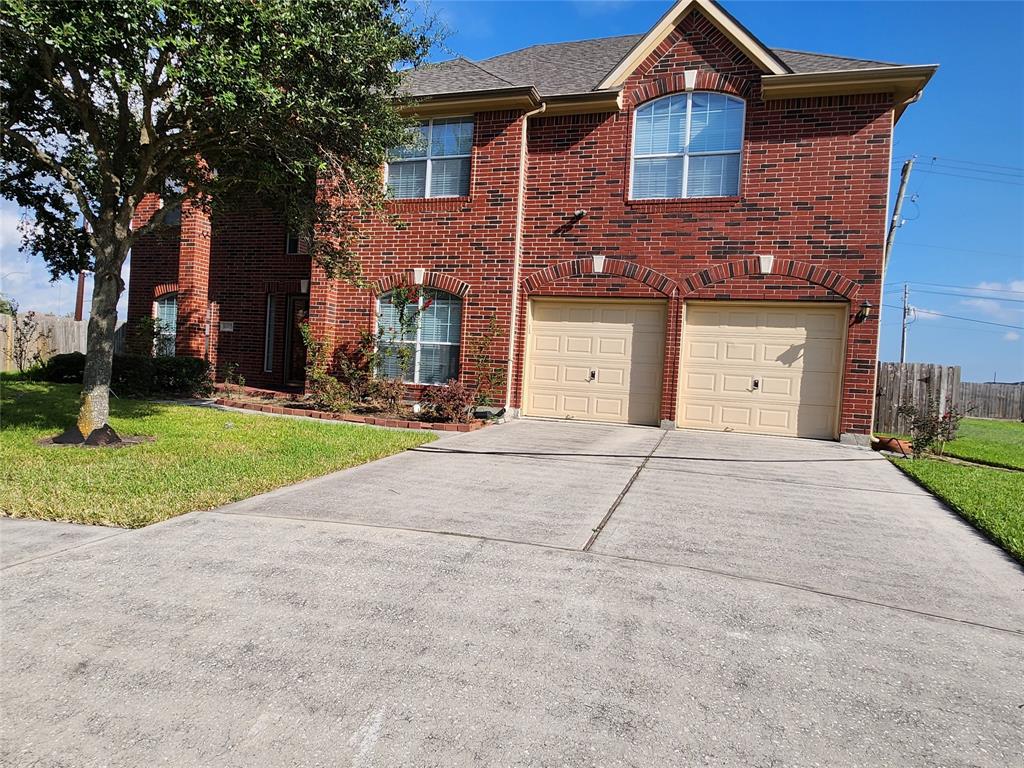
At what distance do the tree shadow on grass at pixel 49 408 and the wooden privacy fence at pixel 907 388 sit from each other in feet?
46.3

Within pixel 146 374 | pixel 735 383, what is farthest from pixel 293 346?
pixel 735 383

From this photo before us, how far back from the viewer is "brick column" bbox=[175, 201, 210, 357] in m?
15.1

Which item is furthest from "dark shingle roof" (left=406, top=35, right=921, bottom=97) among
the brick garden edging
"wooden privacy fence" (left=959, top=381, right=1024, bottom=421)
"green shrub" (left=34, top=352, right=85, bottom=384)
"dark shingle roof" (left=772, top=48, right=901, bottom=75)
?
"wooden privacy fence" (left=959, top=381, right=1024, bottom=421)

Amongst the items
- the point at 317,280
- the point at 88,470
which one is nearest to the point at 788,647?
the point at 88,470

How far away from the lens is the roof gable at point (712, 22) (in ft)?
35.2

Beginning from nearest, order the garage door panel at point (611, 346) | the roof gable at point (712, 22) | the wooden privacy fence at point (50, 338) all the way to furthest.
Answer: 1. the roof gable at point (712, 22)
2. the garage door panel at point (611, 346)
3. the wooden privacy fence at point (50, 338)

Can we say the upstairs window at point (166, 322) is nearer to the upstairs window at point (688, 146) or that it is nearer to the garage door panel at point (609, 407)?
the garage door panel at point (609, 407)

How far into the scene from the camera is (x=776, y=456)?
8914 millimetres

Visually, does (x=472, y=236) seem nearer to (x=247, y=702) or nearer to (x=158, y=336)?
(x=158, y=336)

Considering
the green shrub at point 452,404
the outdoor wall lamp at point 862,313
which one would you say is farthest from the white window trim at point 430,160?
the outdoor wall lamp at point 862,313

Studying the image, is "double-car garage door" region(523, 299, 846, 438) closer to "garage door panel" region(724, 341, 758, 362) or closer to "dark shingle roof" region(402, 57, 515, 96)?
"garage door panel" region(724, 341, 758, 362)

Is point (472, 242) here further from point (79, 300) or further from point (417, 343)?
point (79, 300)

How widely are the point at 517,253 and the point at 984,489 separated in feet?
27.0

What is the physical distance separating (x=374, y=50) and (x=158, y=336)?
11.1 m
